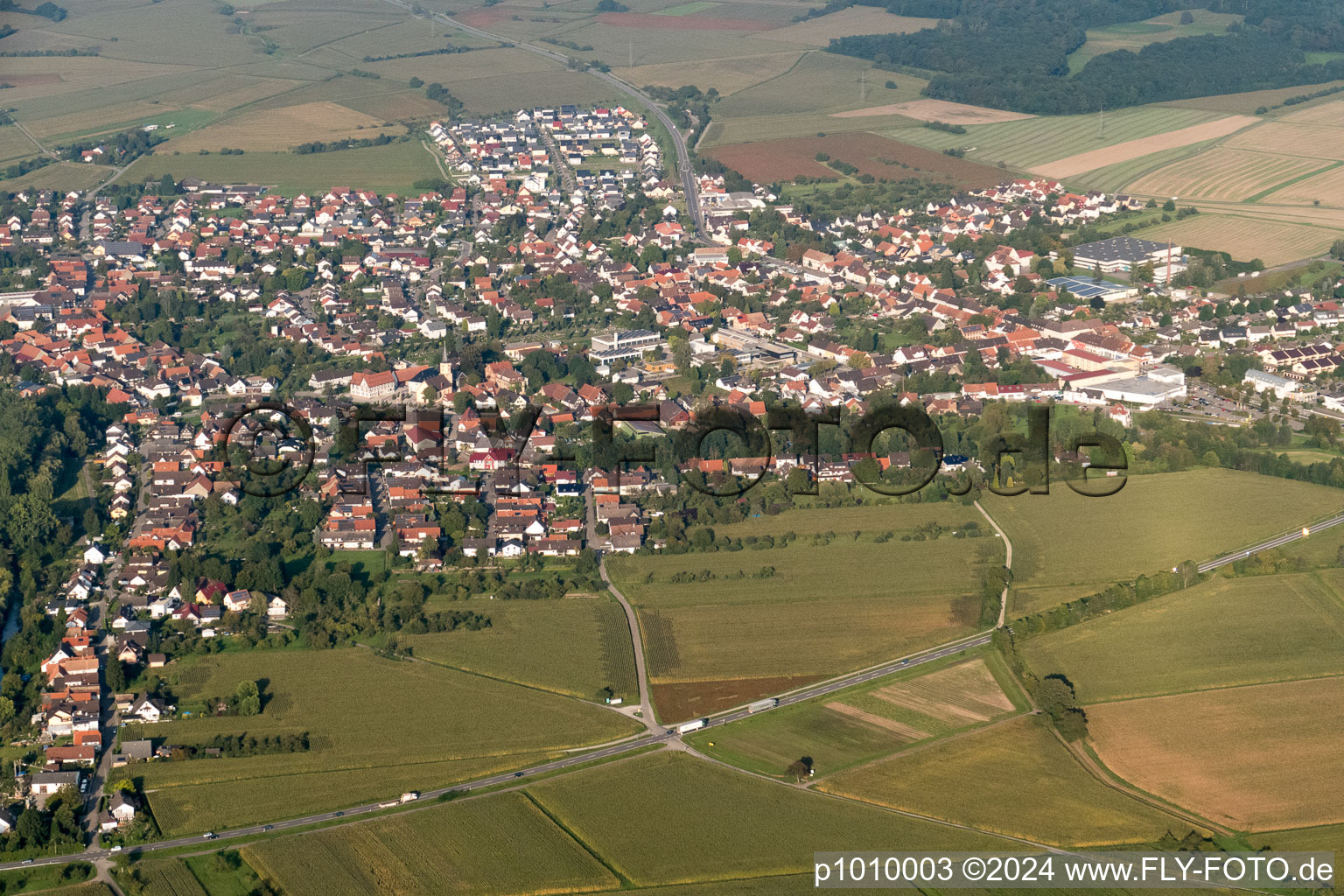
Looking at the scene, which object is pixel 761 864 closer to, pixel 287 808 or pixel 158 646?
pixel 287 808

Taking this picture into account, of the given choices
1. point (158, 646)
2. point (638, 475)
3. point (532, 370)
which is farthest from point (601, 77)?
point (158, 646)

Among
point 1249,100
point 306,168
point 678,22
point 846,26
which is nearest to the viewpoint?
point 306,168

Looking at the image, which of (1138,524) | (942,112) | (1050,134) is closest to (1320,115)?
(1050,134)

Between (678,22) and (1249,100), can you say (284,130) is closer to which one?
(678,22)

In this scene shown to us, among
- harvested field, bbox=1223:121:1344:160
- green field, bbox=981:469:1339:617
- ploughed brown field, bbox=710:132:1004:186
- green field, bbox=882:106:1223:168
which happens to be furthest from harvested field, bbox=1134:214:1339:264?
green field, bbox=981:469:1339:617

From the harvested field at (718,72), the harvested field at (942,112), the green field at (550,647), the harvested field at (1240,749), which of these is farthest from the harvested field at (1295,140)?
the green field at (550,647)
